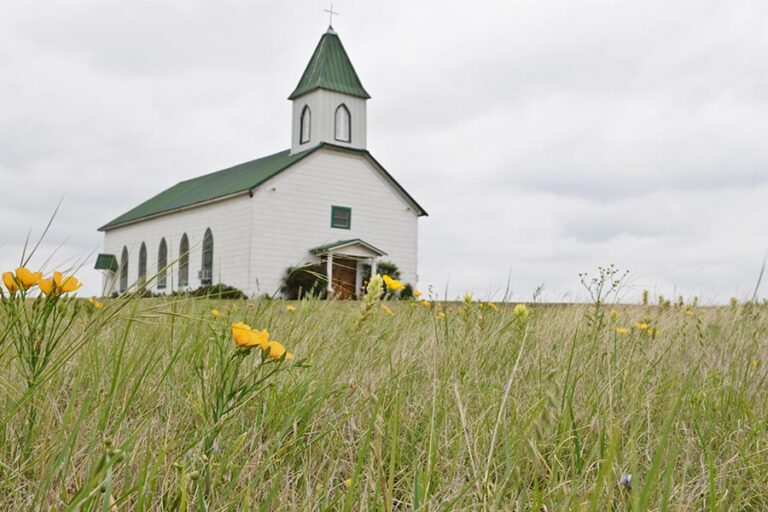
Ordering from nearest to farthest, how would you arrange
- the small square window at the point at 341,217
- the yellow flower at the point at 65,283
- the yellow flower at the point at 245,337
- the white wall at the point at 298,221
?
the yellow flower at the point at 245,337
the yellow flower at the point at 65,283
the white wall at the point at 298,221
the small square window at the point at 341,217

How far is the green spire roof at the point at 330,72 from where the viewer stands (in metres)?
31.6

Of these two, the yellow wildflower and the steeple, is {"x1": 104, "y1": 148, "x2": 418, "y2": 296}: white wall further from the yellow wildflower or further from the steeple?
the yellow wildflower

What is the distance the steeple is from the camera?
1242 inches

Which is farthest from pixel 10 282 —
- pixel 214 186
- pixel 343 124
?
pixel 214 186

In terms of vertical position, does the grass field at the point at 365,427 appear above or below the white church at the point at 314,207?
below

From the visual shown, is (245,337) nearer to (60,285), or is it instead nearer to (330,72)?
(60,285)

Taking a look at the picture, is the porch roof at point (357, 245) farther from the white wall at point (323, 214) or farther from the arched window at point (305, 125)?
the arched window at point (305, 125)

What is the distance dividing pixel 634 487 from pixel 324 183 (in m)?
30.3

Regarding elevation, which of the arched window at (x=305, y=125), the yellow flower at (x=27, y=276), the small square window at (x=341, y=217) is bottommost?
the yellow flower at (x=27, y=276)

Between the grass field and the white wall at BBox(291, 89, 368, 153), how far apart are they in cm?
2820

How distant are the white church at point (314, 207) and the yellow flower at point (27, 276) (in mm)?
26085

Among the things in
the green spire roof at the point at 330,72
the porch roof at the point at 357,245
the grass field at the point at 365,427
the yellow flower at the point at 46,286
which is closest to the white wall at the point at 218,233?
the porch roof at the point at 357,245

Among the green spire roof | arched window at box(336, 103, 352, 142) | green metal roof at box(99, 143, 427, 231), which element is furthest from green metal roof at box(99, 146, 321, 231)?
the green spire roof

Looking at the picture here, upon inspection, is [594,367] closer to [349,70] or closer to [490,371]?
[490,371]
